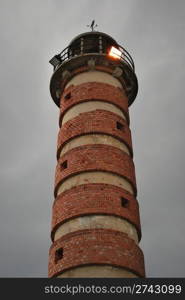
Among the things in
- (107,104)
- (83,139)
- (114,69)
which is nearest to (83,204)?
(83,139)

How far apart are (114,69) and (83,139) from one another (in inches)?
198

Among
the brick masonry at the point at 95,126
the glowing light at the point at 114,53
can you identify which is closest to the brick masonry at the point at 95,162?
the brick masonry at the point at 95,126

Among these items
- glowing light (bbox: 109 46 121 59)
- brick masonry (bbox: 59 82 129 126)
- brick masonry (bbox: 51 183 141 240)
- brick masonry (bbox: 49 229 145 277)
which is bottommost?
brick masonry (bbox: 49 229 145 277)

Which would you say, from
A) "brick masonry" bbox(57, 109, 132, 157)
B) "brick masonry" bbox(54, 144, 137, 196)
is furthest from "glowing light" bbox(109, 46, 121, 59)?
"brick masonry" bbox(54, 144, 137, 196)

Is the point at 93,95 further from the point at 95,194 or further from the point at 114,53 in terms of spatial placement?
the point at 95,194

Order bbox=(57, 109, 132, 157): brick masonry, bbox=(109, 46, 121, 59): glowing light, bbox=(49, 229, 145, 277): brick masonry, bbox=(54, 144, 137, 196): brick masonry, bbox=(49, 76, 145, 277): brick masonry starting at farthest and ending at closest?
1. bbox=(109, 46, 121, 59): glowing light
2. bbox=(57, 109, 132, 157): brick masonry
3. bbox=(54, 144, 137, 196): brick masonry
4. bbox=(49, 76, 145, 277): brick masonry
5. bbox=(49, 229, 145, 277): brick masonry

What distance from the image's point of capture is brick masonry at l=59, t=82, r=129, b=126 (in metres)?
19.2

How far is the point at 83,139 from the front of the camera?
58.7 feet

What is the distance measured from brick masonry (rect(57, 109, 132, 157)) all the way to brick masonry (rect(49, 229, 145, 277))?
4643 millimetres

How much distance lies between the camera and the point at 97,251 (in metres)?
14.8

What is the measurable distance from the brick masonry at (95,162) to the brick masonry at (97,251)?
270cm

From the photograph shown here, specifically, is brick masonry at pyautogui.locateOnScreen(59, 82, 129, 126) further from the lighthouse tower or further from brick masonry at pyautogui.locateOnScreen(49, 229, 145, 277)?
brick masonry at pyautogui.locateOnScreen(49, 229, 145, 277)

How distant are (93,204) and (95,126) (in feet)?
12.6

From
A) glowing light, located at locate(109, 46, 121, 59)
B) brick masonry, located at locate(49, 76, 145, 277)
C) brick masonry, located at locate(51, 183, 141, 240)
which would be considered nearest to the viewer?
brick masonry, located at locate(49, 76, 145, 277)
